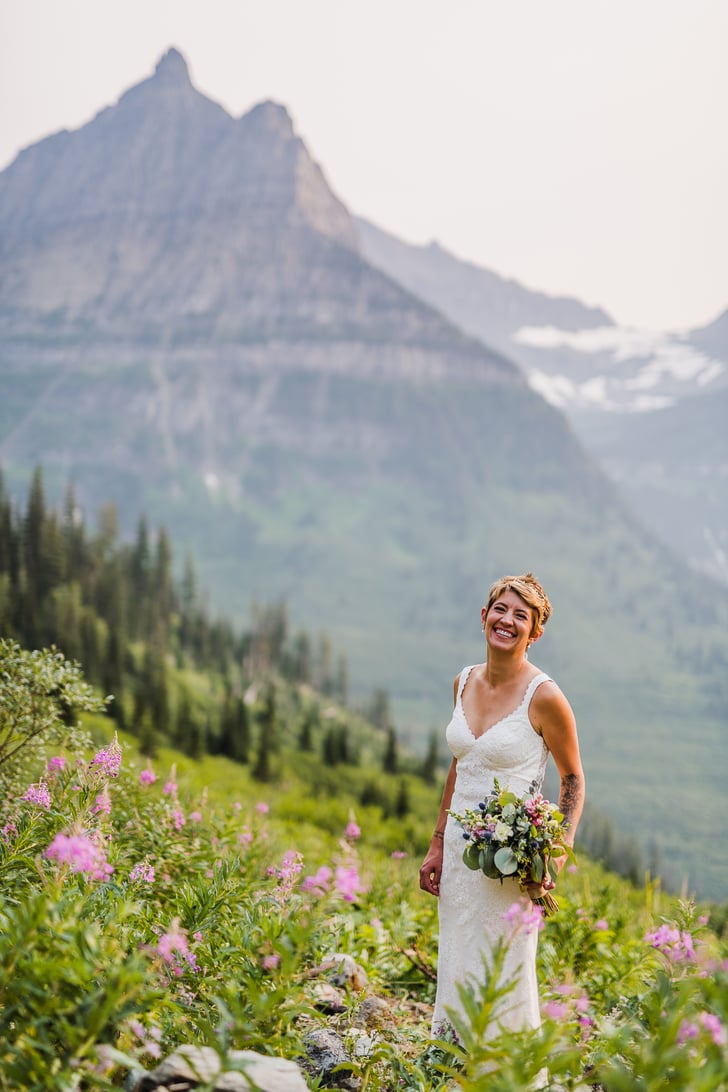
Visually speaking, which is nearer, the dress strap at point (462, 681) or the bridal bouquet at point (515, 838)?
the bridal bouquet at point (515, 838)

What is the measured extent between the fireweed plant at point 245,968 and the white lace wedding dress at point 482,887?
161 millimetres

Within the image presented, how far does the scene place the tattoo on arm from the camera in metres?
5.12

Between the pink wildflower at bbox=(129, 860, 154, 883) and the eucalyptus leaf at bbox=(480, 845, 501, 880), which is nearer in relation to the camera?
the eucalyptus leaf at bbox=(480, 845, 501, 880)

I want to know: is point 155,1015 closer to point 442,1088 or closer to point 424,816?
point 442,1088

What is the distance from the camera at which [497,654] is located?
215 inches

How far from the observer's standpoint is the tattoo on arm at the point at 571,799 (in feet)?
16.8

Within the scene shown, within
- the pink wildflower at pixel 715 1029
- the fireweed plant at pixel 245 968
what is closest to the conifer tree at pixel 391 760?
the fireweed plant at pixel 245 968

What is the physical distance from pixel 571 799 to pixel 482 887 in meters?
0.78

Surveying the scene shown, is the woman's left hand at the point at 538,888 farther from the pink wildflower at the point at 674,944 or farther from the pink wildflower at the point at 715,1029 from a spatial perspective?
the pink wildflower at the point at 715,1029

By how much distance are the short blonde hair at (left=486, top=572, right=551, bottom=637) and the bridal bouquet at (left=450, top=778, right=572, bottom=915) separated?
117cm

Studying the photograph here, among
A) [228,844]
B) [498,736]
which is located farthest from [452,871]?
[228,844]

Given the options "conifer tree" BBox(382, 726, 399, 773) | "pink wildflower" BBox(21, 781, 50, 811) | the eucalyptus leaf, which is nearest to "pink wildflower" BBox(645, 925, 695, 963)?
the eucalyptus leaf

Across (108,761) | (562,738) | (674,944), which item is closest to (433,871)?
(562,738)

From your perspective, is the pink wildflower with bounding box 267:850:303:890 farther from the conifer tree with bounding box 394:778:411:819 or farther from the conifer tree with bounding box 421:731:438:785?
the conifer tree with bounding box 421:731:438:785
